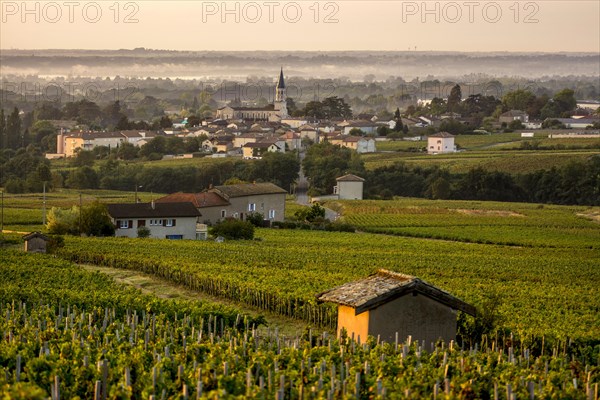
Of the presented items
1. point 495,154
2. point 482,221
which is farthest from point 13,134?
point 482,221

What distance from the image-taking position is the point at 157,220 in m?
46.8

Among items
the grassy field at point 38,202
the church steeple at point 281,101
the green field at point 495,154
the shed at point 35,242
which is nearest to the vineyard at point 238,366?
the shed at point 35,242

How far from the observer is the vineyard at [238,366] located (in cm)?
1385

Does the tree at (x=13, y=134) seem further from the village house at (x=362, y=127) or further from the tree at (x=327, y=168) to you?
the tree at (x=327, y=168)

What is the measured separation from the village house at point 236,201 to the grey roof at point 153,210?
127 inches

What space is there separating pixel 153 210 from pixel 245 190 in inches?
349

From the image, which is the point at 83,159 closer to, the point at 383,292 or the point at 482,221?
the point at 482,221

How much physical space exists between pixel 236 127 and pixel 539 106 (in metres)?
34.8

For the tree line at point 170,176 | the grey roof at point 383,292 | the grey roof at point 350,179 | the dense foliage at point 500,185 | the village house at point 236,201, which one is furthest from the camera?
the tree line at point 170,176

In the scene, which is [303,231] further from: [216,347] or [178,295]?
[216,347]

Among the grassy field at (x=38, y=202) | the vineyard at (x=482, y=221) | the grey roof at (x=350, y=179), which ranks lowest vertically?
the vineyard at (x=482, y=221)

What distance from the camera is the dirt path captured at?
23577 millimetres

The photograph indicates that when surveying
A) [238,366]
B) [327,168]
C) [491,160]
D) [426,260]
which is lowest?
[426,260]

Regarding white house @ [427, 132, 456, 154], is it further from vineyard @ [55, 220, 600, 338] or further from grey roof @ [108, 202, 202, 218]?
grey roof @ [108, 202, 202, 218]
